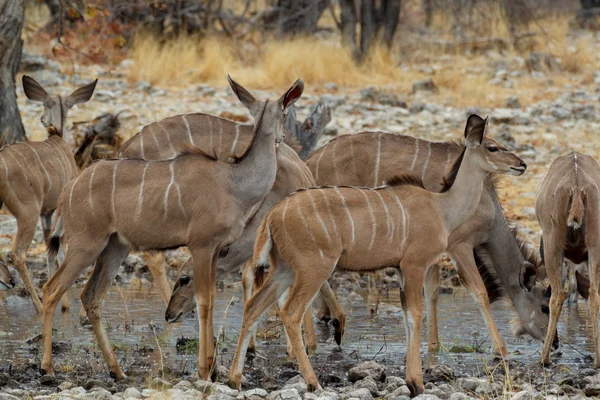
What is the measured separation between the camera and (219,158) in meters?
7.39

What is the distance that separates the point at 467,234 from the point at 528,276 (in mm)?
521

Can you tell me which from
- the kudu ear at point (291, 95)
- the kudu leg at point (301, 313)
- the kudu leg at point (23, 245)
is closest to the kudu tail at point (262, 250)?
the kudu leg at point (301, 313)

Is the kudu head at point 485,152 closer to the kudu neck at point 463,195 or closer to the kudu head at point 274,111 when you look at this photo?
the kudu neck at point 463,195

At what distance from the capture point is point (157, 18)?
57.4 ft

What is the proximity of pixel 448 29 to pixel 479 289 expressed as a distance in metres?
14.5

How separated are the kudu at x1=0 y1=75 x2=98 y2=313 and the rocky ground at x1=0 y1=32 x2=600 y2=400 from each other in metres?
0.98

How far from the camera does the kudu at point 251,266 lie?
6832 millimetres

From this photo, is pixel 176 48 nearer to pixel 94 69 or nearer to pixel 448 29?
pixel 94 69

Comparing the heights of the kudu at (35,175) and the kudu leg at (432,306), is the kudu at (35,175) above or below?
above

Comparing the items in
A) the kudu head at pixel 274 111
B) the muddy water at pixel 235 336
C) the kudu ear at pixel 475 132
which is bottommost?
the muddy water at pixel 235 336

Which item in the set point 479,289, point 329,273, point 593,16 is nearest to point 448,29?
point 593,16

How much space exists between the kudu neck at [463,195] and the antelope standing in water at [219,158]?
3.88ft

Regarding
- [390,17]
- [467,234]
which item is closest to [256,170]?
[467,234]

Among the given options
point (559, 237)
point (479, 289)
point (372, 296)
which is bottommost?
point (372, 296)
